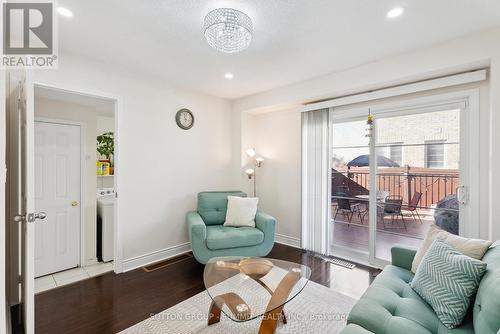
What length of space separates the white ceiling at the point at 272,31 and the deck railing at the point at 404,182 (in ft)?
4.40

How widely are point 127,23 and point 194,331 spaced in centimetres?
251

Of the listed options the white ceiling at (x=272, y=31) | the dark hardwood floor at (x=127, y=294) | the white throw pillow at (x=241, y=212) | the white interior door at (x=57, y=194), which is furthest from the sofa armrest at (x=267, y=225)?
the white interior door at (x=57, y=194)

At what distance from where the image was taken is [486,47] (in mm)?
2105

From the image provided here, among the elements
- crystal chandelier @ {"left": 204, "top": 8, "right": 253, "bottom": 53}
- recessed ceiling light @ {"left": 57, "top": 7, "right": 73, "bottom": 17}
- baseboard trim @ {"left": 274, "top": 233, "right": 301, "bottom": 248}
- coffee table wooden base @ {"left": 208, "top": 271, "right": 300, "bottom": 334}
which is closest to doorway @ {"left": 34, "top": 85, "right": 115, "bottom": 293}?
recessed ceiling light @ {"left": 57, "top": 7, "right": 73, "bottom": 17}

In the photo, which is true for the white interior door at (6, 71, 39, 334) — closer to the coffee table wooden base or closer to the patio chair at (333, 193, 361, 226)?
the coffee table wooden base

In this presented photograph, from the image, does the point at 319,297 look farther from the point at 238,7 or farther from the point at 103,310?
the point at 238,7

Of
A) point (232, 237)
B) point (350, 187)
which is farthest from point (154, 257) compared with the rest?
point (350, 187)

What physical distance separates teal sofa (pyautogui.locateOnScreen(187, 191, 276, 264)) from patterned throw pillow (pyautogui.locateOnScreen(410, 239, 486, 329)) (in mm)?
1713

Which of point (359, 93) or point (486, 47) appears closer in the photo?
point (486, 47)

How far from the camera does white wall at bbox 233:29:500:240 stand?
2.07 meters

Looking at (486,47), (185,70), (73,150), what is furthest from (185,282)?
(486,47)

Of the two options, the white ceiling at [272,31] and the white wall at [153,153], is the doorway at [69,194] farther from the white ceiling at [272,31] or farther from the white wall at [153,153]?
the white ceiling at [272,31]

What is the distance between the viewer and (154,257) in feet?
10.6

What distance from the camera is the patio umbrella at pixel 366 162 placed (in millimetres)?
3025
